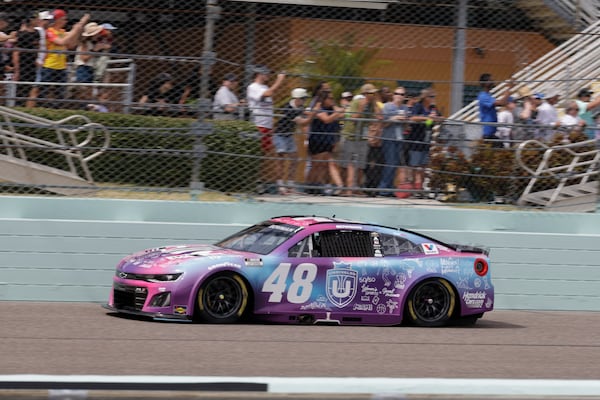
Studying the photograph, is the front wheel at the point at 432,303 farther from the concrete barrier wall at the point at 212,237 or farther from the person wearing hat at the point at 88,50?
the person wearing hat at the point at 88,50

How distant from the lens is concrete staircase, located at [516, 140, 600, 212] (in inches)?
487

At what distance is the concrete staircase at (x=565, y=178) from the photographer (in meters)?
12.4

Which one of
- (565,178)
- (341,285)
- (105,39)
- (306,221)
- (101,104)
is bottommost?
(341,285)

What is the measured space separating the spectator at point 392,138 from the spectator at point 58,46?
11.9 ft

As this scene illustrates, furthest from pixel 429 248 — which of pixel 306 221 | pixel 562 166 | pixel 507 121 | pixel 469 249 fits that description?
pixel 562 166

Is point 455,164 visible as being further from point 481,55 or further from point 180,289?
point 180,289

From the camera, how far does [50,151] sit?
11523 mm

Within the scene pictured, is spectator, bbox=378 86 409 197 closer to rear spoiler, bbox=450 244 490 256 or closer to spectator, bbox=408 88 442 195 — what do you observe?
spectator, bbox=408 88 442 195

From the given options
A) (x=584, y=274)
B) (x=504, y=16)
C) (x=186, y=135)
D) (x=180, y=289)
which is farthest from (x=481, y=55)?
(x=180, y=289)

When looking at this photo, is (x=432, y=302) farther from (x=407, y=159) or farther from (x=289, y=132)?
(x=289, y=132)

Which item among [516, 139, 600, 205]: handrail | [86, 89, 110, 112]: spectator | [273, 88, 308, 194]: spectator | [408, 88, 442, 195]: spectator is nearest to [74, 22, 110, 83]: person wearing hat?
[86, 89, 110, 112]: spectator

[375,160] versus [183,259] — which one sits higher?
[375,160]

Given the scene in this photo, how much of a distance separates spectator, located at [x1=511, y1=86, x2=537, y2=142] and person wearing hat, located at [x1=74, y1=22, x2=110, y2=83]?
4902 mm

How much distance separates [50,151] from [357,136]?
3.45m
